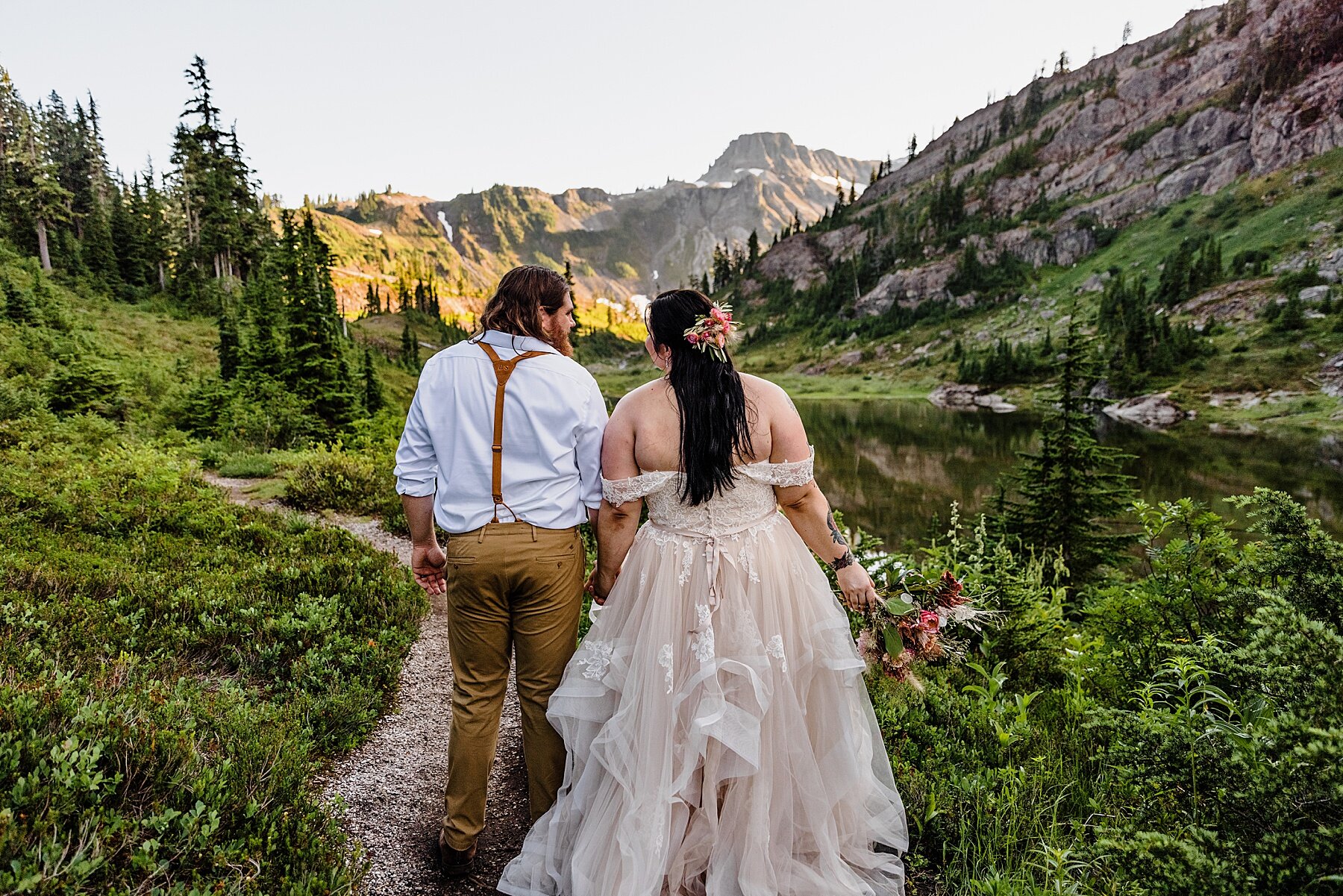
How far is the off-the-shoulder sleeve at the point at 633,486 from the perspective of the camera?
289 centimetres

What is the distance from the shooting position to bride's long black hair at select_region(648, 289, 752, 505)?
2836 millimetres

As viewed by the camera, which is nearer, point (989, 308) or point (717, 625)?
point (717, 625)

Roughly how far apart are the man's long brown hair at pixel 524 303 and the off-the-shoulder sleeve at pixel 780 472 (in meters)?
1.21

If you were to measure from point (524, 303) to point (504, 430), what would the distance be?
2.01ft

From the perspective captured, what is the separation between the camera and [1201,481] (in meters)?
22.5

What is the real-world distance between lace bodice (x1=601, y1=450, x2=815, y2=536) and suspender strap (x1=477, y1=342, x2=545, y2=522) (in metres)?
0.48

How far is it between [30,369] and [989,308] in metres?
115

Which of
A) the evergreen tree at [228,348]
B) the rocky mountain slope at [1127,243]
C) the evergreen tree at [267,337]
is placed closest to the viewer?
the evergreen tree at [267,337]

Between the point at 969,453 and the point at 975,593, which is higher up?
the point at 975,593

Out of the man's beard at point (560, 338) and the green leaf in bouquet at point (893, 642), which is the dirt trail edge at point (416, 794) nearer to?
the green leaf in bouquet at point (893, 642)

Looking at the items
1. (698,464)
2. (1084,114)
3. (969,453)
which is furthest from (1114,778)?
(1084,114)

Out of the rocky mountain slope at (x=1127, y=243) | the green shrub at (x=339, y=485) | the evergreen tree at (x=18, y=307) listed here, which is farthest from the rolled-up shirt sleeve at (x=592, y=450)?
the rocky mountain slope at (x=1127, y=243)

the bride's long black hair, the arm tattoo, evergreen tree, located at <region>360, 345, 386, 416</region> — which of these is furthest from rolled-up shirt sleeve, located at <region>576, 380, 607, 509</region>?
evergreen tree, located at <region>360, 345, 386, 416</region>

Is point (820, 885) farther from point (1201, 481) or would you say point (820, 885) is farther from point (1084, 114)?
point (1084, 114)
